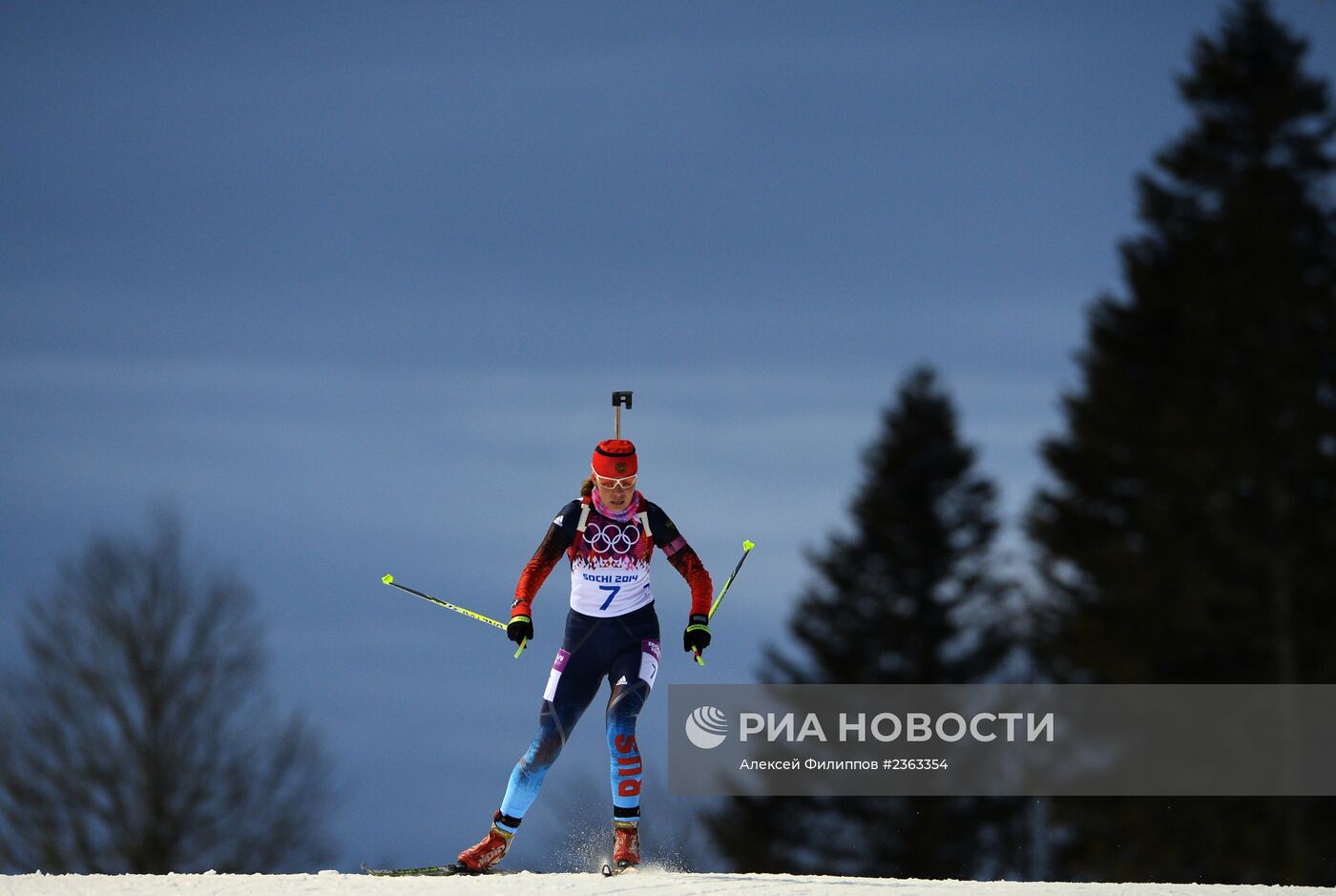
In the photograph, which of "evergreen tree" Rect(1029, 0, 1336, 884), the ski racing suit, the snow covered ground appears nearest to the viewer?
the snow covered ground

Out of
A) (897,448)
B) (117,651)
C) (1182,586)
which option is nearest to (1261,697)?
(1182,586)

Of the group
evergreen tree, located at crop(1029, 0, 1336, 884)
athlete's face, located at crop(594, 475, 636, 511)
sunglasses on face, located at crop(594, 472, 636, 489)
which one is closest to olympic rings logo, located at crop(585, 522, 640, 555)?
athlete's face, located at crop(594, 475, 636, 511)

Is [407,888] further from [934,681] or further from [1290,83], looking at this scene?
[1290,83]

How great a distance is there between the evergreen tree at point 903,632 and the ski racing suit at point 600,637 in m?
20.1

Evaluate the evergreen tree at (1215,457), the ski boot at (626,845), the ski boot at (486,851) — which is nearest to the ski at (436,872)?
the ski boot at (486,851)

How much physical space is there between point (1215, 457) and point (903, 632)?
695cm

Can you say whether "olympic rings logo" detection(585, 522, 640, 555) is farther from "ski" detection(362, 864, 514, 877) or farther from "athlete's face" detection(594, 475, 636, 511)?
"ski" detection(362, 864, 514, 877)

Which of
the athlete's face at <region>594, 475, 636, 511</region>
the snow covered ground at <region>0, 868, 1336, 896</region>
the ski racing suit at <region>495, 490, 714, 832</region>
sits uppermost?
the athlete's face at <region>594, 475, 636, 511</region>

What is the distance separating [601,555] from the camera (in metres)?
11.8

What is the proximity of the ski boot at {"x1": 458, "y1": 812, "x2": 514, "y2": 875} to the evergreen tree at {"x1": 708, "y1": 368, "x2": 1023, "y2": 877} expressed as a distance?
19.9 metres

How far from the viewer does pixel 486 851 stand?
1184 cm

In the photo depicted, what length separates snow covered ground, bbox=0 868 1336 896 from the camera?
11.0 meters

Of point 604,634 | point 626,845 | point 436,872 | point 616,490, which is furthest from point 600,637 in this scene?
point 436,872

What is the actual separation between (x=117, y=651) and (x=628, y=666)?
1458 centimetres
